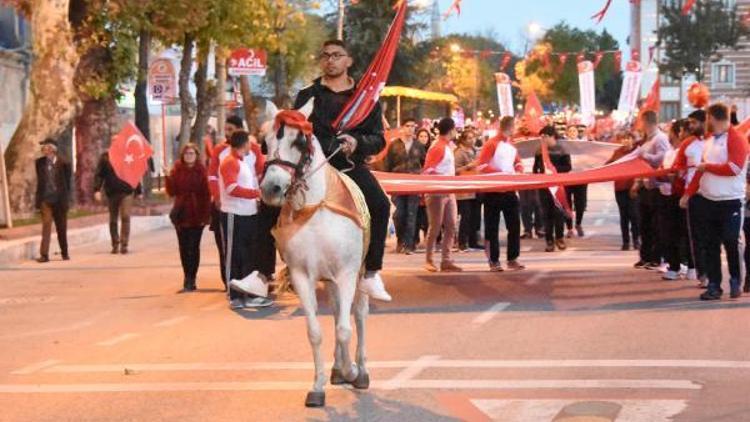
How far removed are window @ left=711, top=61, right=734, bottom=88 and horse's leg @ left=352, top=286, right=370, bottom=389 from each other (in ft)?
347

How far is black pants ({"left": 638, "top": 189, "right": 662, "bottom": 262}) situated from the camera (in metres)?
18.6

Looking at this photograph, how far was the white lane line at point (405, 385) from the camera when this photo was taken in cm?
1027

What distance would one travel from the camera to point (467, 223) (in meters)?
23.8

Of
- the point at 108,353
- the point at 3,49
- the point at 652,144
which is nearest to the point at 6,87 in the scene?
the point at 3,49

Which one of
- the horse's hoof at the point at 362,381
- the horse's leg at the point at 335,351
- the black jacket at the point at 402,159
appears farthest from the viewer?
the black jacket at the point at 402,159

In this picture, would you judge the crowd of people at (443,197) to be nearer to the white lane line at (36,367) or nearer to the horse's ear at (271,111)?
the horse's ear at (271,111)

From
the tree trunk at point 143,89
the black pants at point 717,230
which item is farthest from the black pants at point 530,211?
the tree trunk at point 143,89

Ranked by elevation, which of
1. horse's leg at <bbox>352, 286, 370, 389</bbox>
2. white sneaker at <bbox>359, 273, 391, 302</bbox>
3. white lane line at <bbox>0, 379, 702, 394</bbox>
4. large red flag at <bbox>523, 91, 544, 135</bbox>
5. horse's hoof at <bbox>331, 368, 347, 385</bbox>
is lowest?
white lane line at <bbox>0, 379, 702, 394</bbox>

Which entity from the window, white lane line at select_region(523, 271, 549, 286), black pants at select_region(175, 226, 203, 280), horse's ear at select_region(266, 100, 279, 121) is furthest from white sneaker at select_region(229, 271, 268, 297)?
the window

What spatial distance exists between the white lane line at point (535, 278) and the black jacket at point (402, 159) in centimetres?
451

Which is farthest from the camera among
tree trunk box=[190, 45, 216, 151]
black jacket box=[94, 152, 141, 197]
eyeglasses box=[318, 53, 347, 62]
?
tree trunk box=[190, 45, 216, 151]

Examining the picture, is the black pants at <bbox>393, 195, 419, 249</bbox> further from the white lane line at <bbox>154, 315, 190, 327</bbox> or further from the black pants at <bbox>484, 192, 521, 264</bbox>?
the white lane line at <bbox>154, 315, 190, 327</bbox>

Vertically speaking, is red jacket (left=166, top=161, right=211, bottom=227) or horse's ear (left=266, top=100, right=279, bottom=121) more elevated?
horse's ear (left=266, top=100, right=279, bottom=121)

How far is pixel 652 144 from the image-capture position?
1827 cm
